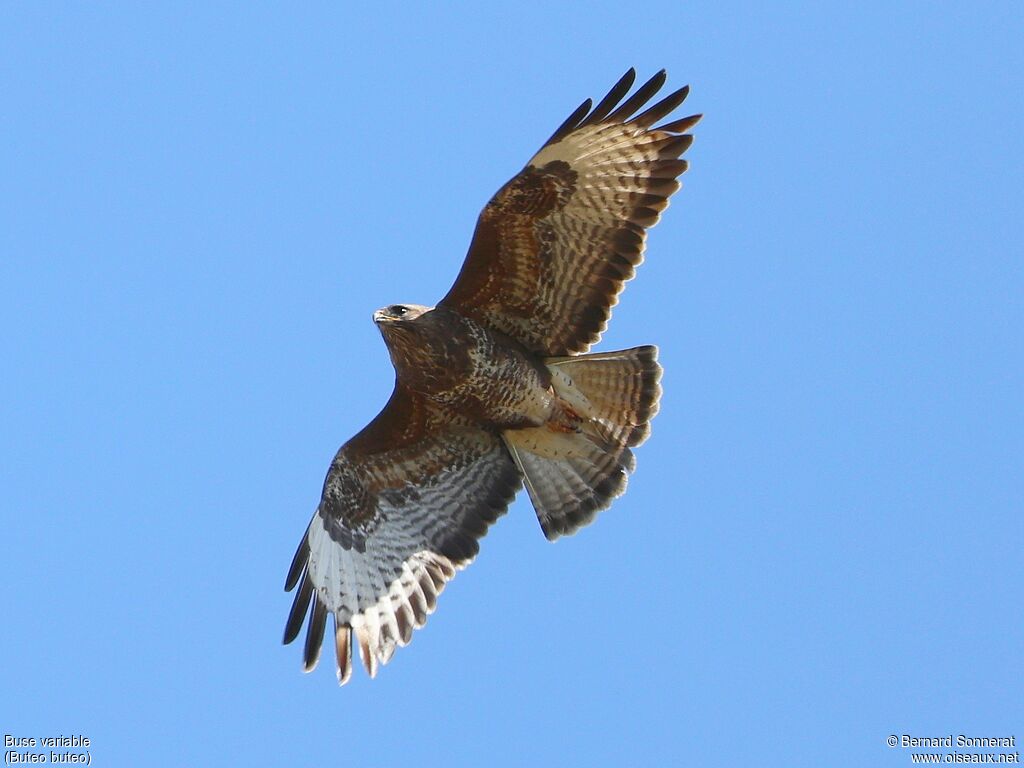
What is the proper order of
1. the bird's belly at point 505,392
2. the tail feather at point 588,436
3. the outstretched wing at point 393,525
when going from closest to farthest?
the bird's belly at point 505,392 < the tail feather at point 588,436 < the outstretched wing at point 393,525

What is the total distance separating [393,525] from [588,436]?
153cm

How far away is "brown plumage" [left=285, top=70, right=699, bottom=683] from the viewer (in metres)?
9.44

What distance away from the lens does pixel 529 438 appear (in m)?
10.1

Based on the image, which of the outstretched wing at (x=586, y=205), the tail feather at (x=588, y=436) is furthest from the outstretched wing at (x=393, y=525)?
the outstretched wing at (x=586, y=205)

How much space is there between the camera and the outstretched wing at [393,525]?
33.1 ft

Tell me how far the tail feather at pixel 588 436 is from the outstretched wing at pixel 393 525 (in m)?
0.30

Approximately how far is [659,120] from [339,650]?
4121 millimetres

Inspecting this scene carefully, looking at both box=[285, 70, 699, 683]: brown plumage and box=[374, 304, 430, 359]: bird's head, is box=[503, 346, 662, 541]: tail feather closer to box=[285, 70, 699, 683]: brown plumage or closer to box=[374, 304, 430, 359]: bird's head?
box=[285, 70, 699, 683]: brown plumage

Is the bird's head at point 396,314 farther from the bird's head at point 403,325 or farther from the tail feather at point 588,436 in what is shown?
the tail feather at point 588,436

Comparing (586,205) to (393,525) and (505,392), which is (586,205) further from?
(393,525)

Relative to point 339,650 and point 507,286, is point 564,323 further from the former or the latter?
point 339,650

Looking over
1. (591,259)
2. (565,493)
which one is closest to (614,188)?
(591,259)

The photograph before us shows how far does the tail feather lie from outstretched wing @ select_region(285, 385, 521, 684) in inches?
11.7

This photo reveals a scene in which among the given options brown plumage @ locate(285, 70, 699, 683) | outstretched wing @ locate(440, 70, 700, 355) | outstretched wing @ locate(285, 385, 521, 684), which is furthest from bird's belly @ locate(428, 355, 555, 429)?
outstretched wing @ locate(440, 70, 700, 355)
